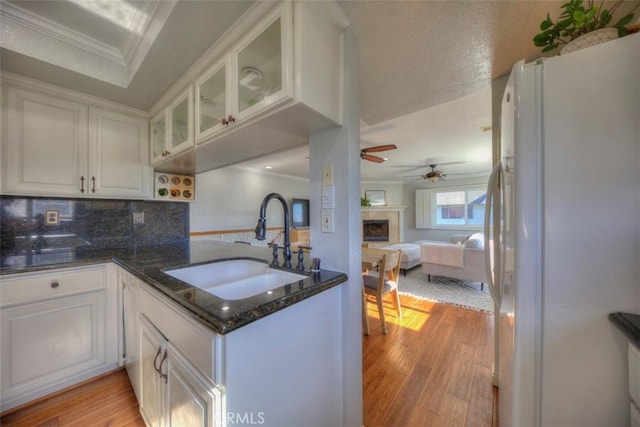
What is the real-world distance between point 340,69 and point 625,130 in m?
1.03

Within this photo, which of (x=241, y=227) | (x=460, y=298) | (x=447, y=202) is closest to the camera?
(x=460, y=298)

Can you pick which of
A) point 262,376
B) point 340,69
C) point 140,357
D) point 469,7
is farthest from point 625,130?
point 140,357

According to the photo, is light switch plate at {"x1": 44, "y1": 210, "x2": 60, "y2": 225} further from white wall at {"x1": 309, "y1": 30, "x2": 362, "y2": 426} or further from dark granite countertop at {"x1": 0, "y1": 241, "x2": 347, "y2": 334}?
white wall at {"x1": 309, "y1": 30, "x2": 362, "y2": 426}

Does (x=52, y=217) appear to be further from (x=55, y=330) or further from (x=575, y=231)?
(x=575, y=231)

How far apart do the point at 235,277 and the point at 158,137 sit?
1.46 metres

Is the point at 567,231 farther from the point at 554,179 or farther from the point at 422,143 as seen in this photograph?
the point at 422,143

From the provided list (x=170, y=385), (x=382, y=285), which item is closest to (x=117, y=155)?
(x=170, y=385)

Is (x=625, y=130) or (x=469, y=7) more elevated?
(x=469, y=7)

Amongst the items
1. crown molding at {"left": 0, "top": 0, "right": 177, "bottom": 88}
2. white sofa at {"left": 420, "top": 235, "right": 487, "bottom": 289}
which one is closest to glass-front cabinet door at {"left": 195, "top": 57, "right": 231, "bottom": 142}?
crown molding at {"left": 0, "top": 0, "right": 177, "bottom": 88}

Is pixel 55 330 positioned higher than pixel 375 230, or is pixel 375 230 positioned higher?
pixel 375 230

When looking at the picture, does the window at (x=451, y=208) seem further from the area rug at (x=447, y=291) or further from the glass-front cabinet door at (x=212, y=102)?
the glass-front cabinet door at (x=212, y=102)

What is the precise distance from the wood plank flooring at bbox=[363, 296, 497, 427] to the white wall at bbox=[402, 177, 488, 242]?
13.5 feet

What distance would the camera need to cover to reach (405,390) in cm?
159

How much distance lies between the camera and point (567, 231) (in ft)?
2.36
